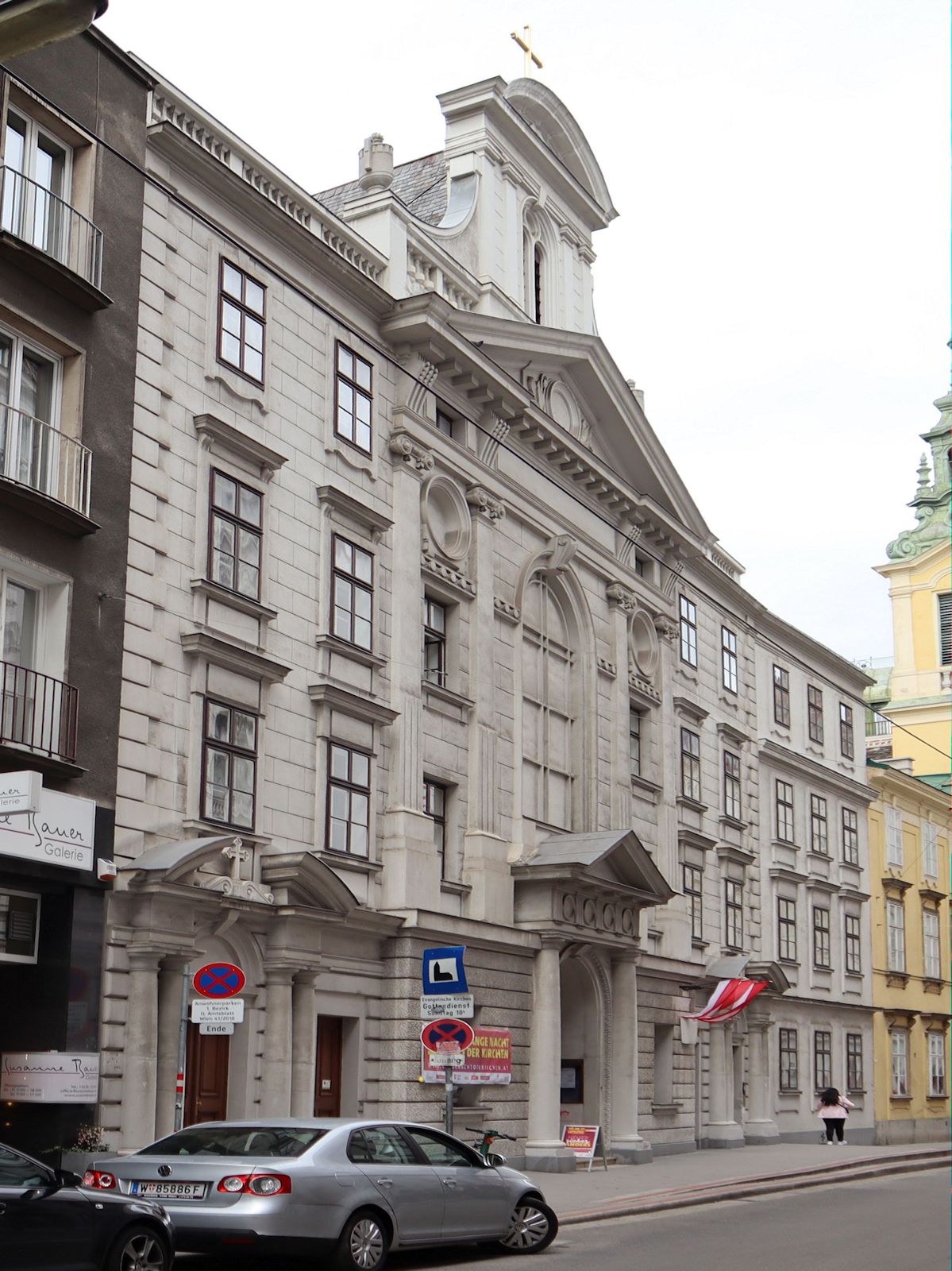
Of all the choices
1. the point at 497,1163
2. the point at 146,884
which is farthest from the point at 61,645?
the point at 497,1163

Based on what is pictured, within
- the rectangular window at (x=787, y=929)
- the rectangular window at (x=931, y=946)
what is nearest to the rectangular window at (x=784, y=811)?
the rectangular window at (x=787, y=929)

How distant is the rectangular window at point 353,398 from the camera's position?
28.2 m

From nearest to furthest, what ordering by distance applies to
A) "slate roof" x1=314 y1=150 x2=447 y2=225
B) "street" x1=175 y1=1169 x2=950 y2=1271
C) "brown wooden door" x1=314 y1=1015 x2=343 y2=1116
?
"street" x1=175 y1=1169 x2=950 y2=1271 → "brown wooden door" x1=314 y1=1015 x2=343 y2=1116 → "slate roof" x1=314 y1=150 x2=447 y2=225

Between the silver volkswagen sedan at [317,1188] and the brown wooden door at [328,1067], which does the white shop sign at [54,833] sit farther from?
the brown wooden door at [328,1067]

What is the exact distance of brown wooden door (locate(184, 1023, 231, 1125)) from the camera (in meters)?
23.3

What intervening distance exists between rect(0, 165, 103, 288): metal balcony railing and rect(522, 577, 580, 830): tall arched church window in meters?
13.3

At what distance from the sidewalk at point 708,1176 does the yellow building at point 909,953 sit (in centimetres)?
1178

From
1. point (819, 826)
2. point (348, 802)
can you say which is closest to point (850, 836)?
point (819, 826)

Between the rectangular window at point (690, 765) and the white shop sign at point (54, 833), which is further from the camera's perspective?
the rectangular window at point (690, 765)

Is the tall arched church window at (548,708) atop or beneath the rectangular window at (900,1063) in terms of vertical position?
atop

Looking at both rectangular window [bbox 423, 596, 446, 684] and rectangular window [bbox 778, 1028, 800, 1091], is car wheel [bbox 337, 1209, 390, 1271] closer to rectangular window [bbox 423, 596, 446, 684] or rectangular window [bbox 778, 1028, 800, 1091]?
rectangular window [bbox 423, 596, 446, 684]

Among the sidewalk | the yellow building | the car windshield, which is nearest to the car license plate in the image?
the car windshield

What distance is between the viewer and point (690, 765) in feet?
136

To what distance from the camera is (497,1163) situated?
18.3 m
